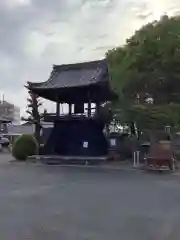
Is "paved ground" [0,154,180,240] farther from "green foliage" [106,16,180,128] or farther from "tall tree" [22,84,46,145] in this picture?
"tall tree" [22,84,46,145]

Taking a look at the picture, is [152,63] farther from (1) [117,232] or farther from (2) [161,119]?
(1) [117,232]

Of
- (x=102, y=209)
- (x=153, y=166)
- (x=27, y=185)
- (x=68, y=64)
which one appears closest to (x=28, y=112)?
(x=68, y=64)

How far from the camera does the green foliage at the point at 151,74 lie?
19.3m

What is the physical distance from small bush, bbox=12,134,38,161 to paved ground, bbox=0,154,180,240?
13.9 meters

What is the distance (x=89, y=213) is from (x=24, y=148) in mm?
18549

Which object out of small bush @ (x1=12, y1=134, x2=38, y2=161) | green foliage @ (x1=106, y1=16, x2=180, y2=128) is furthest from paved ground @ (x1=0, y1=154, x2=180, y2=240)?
small bush @ (x1=12, y1=134, x2=38, y2=161)

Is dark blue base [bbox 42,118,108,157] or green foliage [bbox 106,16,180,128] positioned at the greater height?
green foliage [bbox 106,16,180,128]

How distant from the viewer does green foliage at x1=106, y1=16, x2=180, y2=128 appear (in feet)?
63.3

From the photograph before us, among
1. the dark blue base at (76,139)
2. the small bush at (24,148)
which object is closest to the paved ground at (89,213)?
the dark blue base at (76,139)

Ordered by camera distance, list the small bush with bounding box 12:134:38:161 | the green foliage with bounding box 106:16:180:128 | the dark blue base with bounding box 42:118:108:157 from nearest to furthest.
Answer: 1. the green foliage with bounding box 106:16:180:128
2. the dark blue base with bounding box 42:118:108:157
3. the small bush with bounding box 12:134:38:161

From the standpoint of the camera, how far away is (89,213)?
271 inches

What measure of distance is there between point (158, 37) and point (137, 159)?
6.52 meters

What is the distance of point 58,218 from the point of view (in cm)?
643

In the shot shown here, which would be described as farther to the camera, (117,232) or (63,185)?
(63,185)
